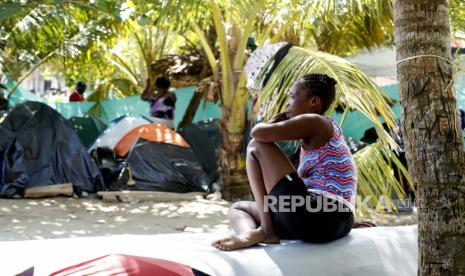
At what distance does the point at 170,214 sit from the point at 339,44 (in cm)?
345

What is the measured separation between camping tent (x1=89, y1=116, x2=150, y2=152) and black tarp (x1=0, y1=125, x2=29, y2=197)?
127 centimetres

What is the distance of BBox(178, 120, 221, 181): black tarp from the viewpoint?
306 inches

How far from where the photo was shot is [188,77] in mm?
8984

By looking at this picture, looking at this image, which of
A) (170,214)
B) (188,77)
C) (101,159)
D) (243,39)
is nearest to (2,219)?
(170,214)

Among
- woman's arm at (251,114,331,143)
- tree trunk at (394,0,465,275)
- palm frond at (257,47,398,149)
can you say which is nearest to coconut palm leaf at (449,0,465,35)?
palm frond at (257,47,398,149)

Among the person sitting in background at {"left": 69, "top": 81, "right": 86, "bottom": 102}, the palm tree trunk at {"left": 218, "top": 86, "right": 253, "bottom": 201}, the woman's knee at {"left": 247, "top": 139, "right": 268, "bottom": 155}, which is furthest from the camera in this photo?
the person sitting in background at {"left": 69, "top": 81, "right": 86, "bottom": 102}

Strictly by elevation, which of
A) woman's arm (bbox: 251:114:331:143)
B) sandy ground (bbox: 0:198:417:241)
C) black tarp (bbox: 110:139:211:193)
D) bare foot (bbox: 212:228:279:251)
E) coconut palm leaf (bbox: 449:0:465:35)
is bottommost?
sandy ground (bbox: 0:198:417:241)

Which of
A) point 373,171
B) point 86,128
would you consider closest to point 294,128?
point 373,171

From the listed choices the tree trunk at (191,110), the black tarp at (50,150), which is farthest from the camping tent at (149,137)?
the tree trunk at (191,110)

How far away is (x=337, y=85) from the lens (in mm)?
3838

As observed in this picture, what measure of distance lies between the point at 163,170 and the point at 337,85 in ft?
12.0

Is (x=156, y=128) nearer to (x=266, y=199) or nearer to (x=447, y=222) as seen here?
(x=266, y=199)

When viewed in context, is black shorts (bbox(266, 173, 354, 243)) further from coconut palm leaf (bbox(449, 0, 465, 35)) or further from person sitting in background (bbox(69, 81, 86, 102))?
person sitting in background (bbox(69, 81, 86, 102))

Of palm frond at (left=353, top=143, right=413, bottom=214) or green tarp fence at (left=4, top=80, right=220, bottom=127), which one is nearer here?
palm frond at (left=353, top=143, right=413, bottom=214)
